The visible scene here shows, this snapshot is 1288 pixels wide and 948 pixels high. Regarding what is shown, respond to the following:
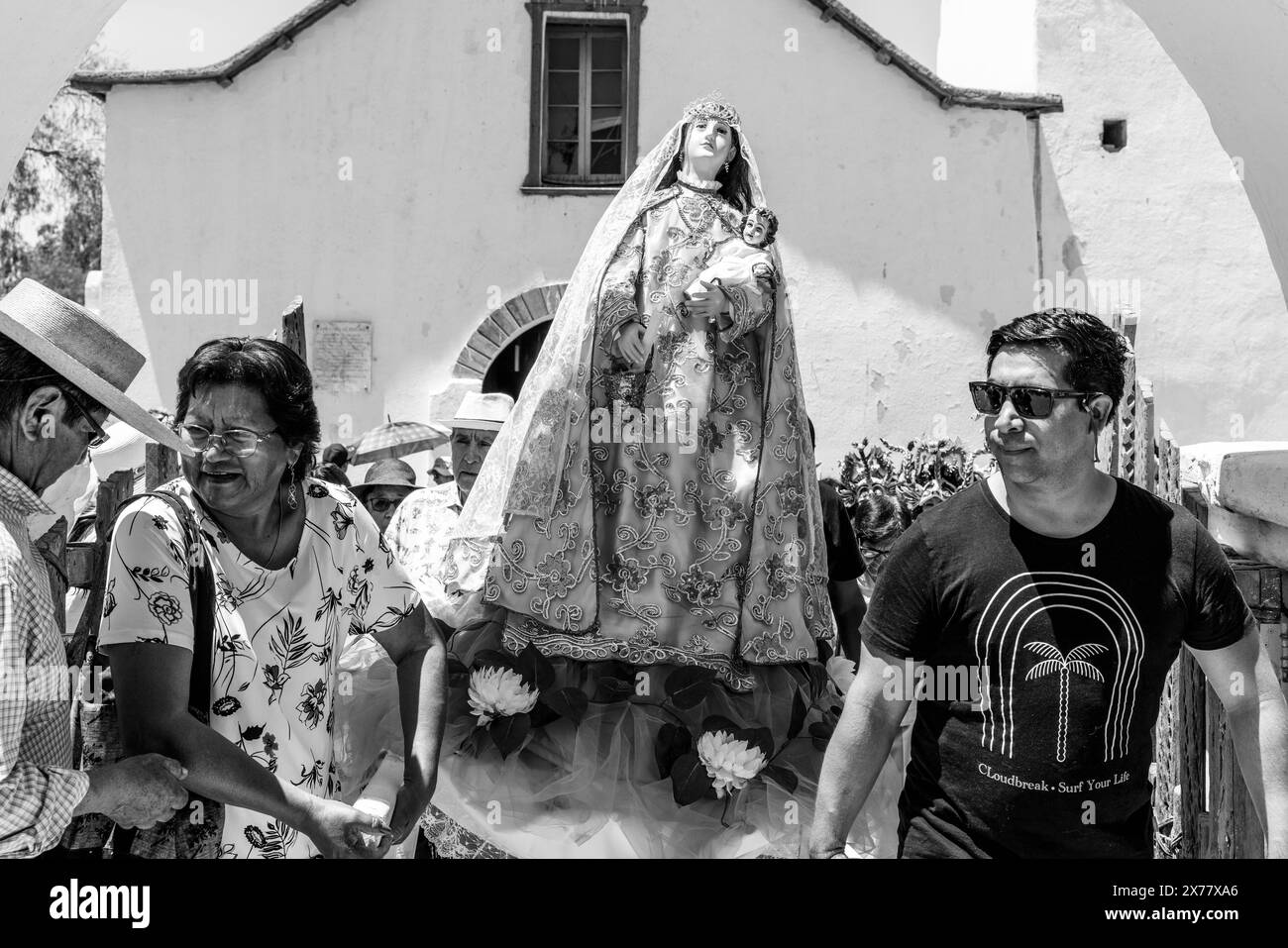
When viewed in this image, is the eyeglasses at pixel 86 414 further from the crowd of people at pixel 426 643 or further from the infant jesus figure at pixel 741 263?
the infant jesus figure at pixel 741 263

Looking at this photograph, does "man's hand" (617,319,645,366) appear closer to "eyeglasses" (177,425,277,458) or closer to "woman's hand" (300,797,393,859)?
"eyeglasses" (177,425,277,458)

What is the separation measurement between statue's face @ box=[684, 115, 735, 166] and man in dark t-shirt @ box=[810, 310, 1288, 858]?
2.40 meters

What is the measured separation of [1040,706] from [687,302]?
8.09 ft

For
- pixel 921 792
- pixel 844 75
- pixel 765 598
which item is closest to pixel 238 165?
pixel 844 75

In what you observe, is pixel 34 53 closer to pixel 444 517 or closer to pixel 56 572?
pixel 56 572

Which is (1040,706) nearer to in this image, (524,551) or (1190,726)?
(1190,726)

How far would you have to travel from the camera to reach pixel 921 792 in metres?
2.78

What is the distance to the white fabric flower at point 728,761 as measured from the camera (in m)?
4.18

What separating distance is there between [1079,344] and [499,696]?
7.19 ft

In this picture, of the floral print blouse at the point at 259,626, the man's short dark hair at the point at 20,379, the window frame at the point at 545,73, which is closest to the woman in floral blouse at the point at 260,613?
the floral print blouse at the point at 259,626

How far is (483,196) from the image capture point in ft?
39.6

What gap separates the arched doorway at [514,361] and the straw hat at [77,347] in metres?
9.52

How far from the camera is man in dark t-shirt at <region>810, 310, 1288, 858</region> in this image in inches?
104
